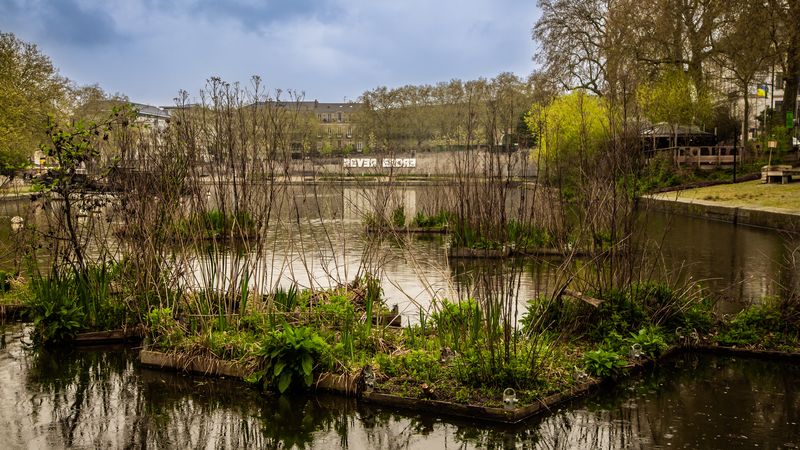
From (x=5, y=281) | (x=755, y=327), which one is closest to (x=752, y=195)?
(x=755, y=327)

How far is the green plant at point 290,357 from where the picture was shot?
24.2 feet

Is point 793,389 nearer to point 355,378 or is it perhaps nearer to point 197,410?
point 355,378

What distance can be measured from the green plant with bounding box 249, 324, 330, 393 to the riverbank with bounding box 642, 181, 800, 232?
1441 cm

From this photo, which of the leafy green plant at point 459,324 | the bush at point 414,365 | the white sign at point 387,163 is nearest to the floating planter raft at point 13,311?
the white sign at point 387,163

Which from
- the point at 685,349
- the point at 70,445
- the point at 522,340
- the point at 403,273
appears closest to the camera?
the point at 70,445

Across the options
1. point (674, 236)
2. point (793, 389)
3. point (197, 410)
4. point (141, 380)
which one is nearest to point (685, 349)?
point (793, 389)

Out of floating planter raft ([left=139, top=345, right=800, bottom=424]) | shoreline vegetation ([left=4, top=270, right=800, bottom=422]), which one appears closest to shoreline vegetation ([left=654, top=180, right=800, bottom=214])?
shoreline vegetation ([left=4, top=270, right=800, bottom=422])

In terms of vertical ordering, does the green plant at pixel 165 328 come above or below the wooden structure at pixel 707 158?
below

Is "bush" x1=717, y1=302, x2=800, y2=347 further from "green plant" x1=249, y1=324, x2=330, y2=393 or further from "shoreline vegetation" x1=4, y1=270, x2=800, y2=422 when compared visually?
"green plant" x1=249, y1=324, x2=330, y2=393

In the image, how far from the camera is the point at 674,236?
21.4m

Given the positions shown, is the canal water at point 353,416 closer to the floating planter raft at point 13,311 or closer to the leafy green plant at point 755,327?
the leafy green plant at point 755,327

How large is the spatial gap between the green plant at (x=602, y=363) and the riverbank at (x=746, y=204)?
1306 centimetres

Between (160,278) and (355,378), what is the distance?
10.9ft

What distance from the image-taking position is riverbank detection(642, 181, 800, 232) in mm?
22625
